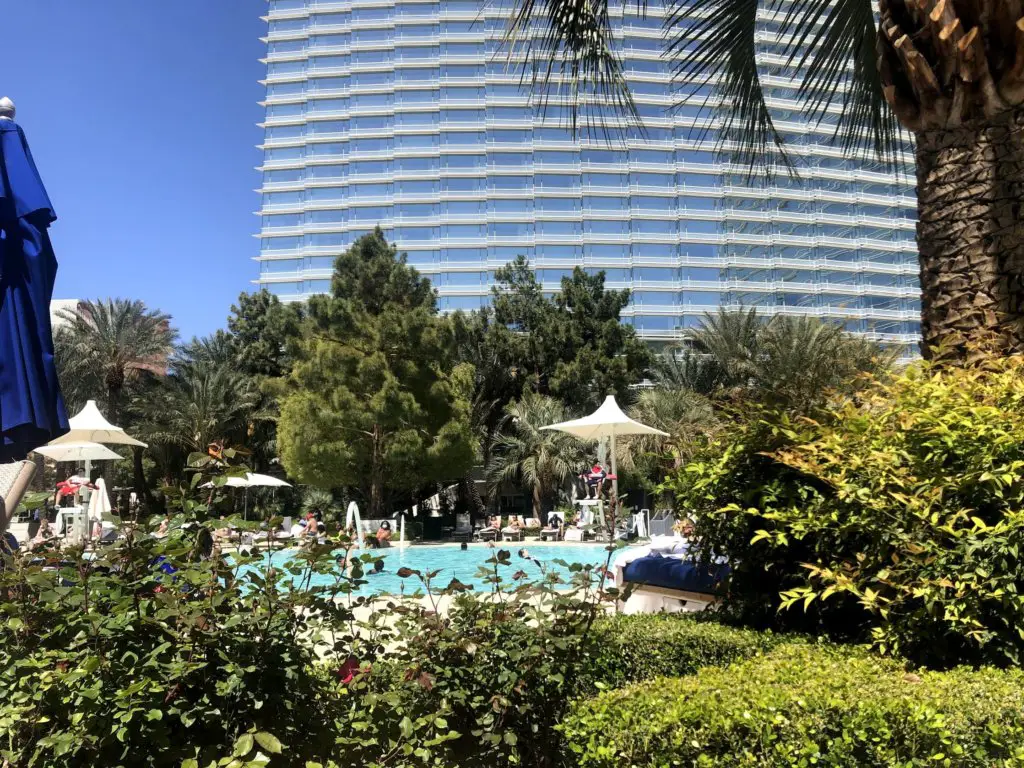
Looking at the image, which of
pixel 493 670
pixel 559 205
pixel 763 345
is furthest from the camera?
pixel 559 205

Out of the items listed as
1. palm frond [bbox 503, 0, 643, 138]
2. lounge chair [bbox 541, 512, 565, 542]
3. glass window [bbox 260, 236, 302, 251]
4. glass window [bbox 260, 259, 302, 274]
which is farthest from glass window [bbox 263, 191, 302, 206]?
palm frond [bbox 503, 0, 643, 138]

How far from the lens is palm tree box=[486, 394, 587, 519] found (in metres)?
30.6

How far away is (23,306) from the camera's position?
3.84 m

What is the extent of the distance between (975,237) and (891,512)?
224 cm

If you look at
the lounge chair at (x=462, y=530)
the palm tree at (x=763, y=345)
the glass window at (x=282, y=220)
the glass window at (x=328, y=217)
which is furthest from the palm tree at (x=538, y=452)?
the glass window at (x=282, y=220)

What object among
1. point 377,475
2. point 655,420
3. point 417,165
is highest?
point 417,165

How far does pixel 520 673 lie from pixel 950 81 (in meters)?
4.36

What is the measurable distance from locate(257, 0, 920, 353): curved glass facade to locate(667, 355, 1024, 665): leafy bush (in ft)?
178

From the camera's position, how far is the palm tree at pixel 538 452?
30.6 meters

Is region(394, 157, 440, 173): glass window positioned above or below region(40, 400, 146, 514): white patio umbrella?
above

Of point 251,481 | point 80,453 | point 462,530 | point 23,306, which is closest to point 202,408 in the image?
point 462,530

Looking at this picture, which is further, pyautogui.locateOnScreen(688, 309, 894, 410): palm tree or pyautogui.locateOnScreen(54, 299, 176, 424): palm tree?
pyautogui.locateOnScreen(54, 299, 176, 424): palm tree

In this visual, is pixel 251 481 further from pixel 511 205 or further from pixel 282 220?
pixel 282 220

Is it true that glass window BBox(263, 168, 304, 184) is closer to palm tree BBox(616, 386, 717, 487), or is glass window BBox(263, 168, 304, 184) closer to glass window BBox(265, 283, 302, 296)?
glass window BBox(265, 283, 302, 296)
